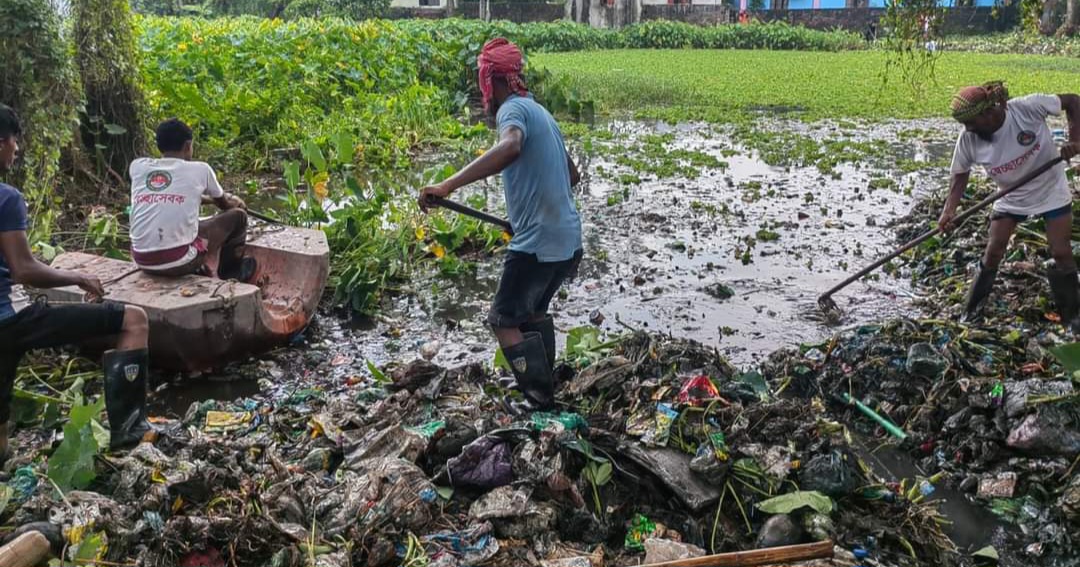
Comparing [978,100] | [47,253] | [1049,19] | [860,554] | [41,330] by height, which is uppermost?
[1049,19]

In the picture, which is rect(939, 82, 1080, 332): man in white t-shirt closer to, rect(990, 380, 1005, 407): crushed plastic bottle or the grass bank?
rect(990, 380, 1005, 407): crushed plastic bottle

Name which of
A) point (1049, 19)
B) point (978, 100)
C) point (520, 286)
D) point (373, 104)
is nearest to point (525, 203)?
point (520, 286)

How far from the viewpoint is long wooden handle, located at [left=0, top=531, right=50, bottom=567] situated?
2.69 metres

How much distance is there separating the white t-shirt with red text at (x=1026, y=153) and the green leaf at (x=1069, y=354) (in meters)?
1.95

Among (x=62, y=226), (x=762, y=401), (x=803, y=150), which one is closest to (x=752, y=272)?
(x=762, y=401)

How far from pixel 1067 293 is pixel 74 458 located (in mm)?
5685

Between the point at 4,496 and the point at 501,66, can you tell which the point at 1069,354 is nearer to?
the point at 501,66

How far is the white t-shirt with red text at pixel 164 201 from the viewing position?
4.94 m

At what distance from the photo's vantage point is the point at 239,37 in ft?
45.5

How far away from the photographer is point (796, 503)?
3.33m

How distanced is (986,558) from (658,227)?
201 inches

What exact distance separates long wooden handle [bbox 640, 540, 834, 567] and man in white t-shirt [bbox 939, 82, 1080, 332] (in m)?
3.27

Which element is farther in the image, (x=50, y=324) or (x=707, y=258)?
(x=707, y=258)

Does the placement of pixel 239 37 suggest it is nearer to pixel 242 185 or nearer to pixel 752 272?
pixel 242 185
